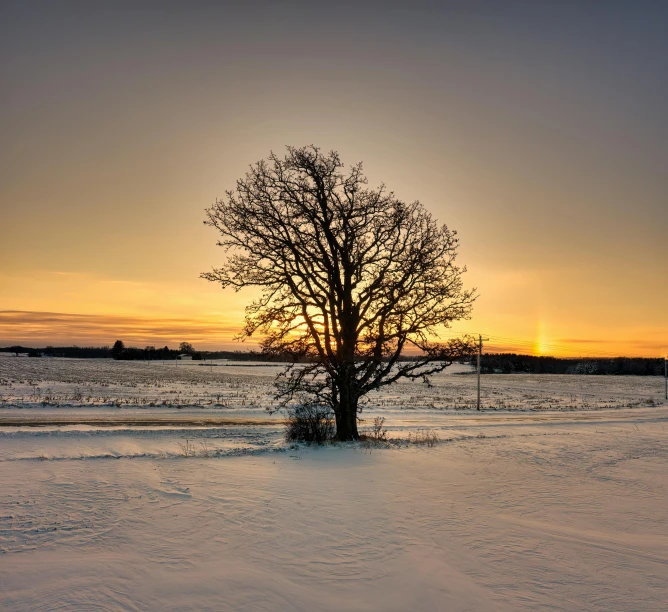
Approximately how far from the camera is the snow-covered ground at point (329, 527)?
5.90 m

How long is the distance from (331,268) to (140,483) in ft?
31.1

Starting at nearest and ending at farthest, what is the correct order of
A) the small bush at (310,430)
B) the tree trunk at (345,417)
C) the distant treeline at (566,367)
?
1. the small bush at (310,430)
2. the tree trunk at (345,417)
3. the distant treeline at (566,367)

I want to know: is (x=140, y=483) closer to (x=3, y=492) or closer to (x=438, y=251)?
(x=3, y=492)

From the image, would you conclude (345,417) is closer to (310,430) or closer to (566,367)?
(310,430)

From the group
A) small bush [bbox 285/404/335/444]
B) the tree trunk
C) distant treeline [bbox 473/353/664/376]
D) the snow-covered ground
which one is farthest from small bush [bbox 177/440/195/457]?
distant treeline [bbox 473/353/664/376]

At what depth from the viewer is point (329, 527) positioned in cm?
824

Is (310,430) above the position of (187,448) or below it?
above

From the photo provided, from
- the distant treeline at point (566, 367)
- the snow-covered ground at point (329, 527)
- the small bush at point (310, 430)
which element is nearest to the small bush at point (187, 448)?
the snow-covered ground at point (329, 527)

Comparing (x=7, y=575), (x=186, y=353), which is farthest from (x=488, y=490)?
(x=186, y=353)

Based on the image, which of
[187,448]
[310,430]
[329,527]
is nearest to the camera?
[329,527]

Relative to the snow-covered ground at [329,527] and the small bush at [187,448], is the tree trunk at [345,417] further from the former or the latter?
the small bush at [187,448]

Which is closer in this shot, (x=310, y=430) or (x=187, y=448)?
(x=187, y=448)

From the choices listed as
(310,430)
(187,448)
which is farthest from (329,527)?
(310,430)

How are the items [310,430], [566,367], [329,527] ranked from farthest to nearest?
→ [566,367], [310,430], [329,527]
